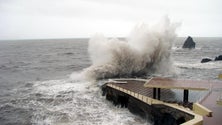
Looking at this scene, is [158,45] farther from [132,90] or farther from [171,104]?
[171,104]

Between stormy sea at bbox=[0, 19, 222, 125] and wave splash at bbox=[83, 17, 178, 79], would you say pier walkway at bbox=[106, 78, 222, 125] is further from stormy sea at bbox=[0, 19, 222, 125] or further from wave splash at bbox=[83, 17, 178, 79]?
wave splash at bbox=[83, 17, 178, 79]

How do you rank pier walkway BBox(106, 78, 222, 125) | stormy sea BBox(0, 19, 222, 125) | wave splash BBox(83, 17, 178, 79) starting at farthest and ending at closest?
wave splash BBox(83, 17, 178, 79) → stormy sea BBox(0, 19, 222, 125) → pier walkway BBox(106, 78, 222, 125)

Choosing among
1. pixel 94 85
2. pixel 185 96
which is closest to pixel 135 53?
pixel 94 85

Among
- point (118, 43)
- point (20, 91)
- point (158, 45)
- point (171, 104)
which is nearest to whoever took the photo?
point (171, 104)

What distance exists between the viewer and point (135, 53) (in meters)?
37.7

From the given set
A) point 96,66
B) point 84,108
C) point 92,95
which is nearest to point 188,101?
point 84,108

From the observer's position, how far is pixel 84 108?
21.6m

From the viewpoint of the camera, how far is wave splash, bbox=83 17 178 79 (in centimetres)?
3506

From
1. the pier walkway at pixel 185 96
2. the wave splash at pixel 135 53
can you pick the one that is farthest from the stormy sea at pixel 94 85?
the pier walkway at pixel 185 96

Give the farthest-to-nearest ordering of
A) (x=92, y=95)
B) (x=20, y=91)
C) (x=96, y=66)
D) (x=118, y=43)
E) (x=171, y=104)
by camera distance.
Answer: (x=118, y=43) → (x=96, y=66) → (x=20, y=91) → (x=92, y=95) → (x=171, y=104)

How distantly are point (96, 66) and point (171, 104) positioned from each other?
17903 millimetres

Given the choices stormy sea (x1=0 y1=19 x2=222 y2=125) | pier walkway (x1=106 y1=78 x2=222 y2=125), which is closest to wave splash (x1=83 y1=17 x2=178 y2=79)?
stormy sea (x1=0 y1=19 x2=222 y2=125)

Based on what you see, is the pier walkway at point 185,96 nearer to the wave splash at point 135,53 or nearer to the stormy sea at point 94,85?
the stormy sea at point 94,85

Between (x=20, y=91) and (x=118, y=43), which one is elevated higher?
(x=118, y=43)
